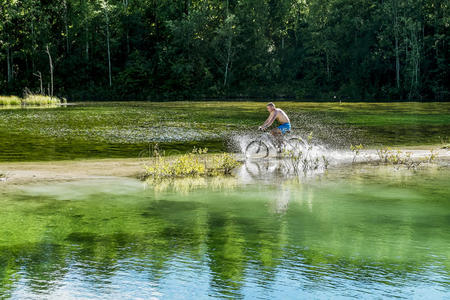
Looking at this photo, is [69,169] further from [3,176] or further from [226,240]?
[226,240]

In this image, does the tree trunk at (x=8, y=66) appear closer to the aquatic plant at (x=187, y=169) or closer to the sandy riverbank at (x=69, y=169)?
the sandy riverbank at (x=69, y=169)

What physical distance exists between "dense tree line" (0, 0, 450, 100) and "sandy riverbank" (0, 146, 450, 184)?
63544 millimetres

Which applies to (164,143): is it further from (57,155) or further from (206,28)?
(206,28)

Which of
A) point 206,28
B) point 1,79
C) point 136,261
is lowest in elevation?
point 136,261

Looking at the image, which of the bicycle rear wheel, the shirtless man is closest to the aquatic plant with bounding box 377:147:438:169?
the shirtless man

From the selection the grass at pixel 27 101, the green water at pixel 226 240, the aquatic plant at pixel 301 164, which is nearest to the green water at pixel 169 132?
the aquatic plant at pixel 301 164

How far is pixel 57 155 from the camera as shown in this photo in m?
22.8

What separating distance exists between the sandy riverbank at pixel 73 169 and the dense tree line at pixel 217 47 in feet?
208

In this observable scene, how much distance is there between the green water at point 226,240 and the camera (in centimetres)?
795

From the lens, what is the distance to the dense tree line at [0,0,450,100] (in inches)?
3216

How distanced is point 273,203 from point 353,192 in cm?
237

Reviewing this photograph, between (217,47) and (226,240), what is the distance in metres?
81.4

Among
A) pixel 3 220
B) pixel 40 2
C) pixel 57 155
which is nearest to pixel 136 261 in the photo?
pixel 3 220

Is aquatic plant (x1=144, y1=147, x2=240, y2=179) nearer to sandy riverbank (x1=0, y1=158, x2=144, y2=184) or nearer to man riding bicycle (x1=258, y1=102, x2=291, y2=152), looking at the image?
sandy riverbank (x1=0, y1=158, x2=144, y2=184)
